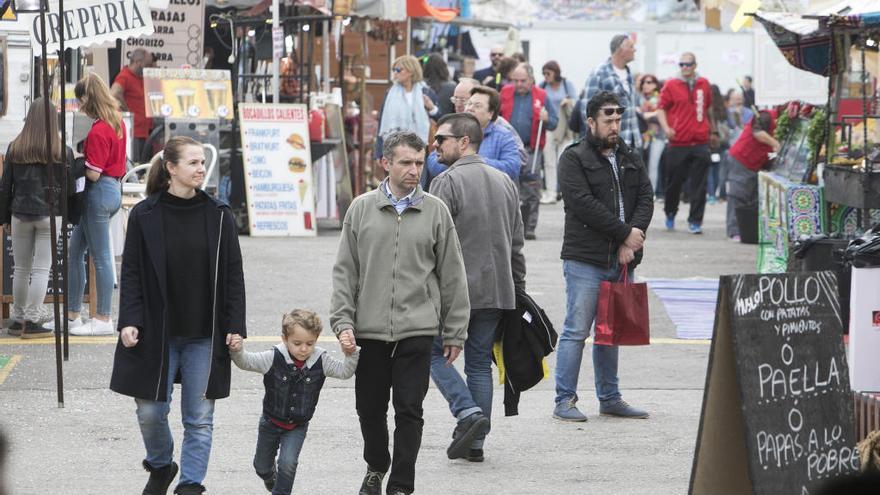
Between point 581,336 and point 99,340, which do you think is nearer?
point 581,336

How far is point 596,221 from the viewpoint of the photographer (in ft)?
26.6

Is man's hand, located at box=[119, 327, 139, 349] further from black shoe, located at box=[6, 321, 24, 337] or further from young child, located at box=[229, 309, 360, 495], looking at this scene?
black shoe, located at box=[6, 321, 24, 337]

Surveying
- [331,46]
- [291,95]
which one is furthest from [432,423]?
[331,46]

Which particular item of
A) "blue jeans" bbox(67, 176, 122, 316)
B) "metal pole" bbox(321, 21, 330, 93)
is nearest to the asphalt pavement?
"blue jeans" bbox(67, 176, 122, 316)

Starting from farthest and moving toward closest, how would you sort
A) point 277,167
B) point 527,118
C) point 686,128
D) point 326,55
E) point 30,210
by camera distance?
1. point 326,55
2. point 686,128
3. point 527,118
4. point 277,167
5. point 30,210

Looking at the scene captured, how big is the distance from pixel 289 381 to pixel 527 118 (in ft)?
37.0

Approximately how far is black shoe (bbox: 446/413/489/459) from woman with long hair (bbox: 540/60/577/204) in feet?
43.6

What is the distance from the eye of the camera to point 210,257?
6145 millimetres

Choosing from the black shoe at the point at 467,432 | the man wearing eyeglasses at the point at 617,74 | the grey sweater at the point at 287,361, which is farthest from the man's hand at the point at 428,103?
the grey sweater at the point at 287,361

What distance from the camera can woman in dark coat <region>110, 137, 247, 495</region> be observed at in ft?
19.9

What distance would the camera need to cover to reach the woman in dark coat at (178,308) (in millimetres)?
6078

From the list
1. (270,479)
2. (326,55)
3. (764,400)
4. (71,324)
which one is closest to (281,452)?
(270,479)

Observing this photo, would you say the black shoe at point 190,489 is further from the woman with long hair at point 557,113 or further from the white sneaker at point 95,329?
the woman with long hair at point 557,113

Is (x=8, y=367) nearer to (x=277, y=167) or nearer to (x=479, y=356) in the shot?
(x=479, y=356)
